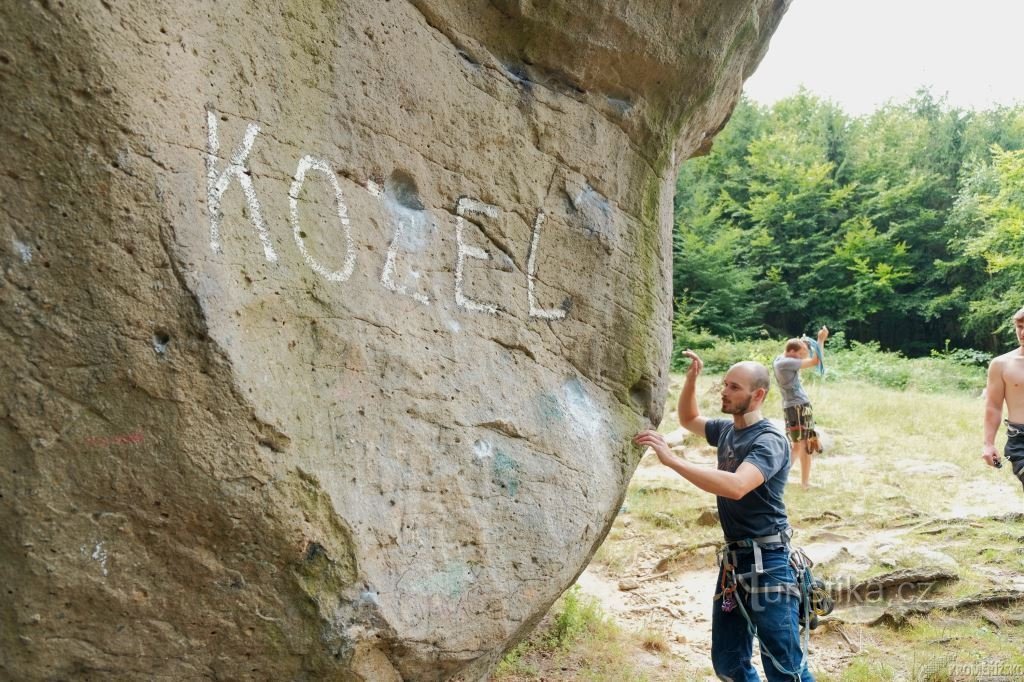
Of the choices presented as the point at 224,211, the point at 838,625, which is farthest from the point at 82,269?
the point at 838,625

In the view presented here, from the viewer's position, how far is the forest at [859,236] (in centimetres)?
2389

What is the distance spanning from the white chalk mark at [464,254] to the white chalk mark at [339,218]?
476 millimetres

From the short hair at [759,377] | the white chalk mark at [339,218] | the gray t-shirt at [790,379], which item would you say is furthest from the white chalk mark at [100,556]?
the gray t-shirt at [790,379]

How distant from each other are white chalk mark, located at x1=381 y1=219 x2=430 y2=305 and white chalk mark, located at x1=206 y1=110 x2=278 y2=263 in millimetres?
418

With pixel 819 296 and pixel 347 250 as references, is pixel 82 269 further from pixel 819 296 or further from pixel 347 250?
pixel 819 296

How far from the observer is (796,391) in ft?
23.4

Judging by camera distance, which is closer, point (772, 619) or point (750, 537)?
point (772, 619)

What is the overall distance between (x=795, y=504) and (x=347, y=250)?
19.3 ft

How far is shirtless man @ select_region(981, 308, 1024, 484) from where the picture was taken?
4.41 m

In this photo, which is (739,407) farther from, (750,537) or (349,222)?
(349,222)

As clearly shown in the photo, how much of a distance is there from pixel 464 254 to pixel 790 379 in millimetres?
5066

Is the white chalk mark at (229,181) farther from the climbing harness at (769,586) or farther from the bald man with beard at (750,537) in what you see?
the climbing harness at (769,586)

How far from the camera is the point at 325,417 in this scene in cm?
237

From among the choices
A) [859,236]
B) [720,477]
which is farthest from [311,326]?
[859,236]
